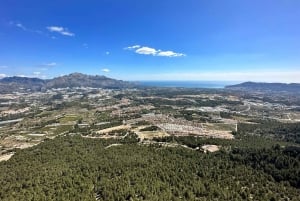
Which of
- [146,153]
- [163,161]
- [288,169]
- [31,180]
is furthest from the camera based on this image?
[146,153]

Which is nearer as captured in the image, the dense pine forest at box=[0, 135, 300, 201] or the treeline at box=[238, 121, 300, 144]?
the dense pine forest at box=[0, 135, 300, 201]

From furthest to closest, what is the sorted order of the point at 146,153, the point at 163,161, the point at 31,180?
the point at 146,153 < the point at 163,161 < the point at 31,180

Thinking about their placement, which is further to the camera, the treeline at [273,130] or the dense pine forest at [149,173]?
the treeline at [273,130]

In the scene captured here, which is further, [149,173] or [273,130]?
[273,130]

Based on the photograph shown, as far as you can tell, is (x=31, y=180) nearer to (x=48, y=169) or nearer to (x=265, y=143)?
(x=48, y=169)

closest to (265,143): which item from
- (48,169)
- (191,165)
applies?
(191,165)

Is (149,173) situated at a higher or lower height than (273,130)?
higher

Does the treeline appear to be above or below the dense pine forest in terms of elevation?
below

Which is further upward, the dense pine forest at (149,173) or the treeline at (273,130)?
the dense pine forest at (149,173)
